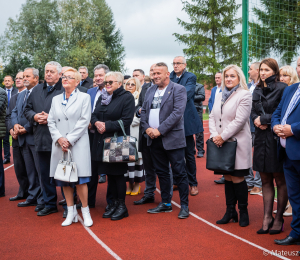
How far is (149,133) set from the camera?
5273mm

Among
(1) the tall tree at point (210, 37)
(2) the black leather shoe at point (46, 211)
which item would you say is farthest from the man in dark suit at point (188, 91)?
(1) the tall tree at point (210, 37)

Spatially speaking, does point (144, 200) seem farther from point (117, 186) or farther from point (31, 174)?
point (31, 174)

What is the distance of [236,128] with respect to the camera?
4.63 m

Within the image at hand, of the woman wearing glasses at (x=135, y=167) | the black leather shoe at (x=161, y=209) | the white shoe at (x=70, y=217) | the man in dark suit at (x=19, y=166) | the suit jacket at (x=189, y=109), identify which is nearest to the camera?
the white shoe at (x=70, y=217)

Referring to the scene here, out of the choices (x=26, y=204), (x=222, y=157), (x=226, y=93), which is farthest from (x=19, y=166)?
(x=226, y=93)

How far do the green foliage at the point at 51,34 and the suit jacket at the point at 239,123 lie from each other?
109ft

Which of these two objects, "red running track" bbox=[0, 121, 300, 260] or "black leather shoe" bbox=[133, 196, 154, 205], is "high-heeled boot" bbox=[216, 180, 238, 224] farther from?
"black leather shoe" bbox=[133, 196, 154, 205]

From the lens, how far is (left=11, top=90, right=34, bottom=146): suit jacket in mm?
5932

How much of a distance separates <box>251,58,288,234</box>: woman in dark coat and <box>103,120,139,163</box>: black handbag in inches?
68.4

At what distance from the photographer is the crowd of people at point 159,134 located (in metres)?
4.48

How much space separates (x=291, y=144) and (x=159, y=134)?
6.34 feet

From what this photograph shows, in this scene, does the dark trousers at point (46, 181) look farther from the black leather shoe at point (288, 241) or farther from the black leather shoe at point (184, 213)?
the black leather shoe at point (288, 241)

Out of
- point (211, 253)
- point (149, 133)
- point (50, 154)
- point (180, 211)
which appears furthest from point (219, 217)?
point (50, 154)

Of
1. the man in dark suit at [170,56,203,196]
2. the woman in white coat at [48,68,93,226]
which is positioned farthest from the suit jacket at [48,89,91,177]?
the man in dark suit at [170,56,203,196]
